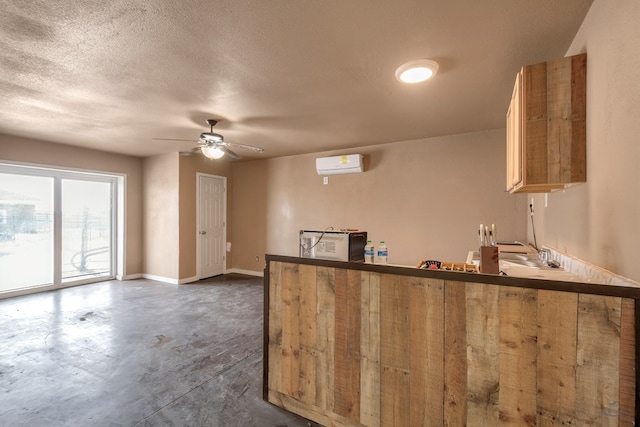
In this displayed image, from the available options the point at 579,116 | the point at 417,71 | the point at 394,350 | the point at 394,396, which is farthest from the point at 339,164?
the point at 394,396

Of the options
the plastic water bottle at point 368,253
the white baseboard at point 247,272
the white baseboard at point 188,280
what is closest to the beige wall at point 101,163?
the white baseboard at point 188,280

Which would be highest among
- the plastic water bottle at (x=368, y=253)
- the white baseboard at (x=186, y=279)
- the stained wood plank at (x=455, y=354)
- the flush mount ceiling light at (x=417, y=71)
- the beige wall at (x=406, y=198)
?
the flush mount ceiling light at (x=417, y=71)

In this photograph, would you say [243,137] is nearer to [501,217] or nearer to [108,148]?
[108,148]

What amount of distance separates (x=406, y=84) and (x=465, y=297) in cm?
198

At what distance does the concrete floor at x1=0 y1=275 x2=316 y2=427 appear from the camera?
1.91m

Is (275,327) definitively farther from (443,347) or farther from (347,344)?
(443,347)

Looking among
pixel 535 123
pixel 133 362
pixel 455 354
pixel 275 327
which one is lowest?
pixel 133 362

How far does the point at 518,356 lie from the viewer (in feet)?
4.16

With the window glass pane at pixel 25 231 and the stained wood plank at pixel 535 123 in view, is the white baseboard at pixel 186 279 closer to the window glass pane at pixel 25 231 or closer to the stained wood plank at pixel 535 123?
the window glass pane at pixel 25 231

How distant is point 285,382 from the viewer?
1.95m

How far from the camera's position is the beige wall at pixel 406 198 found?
4.07 metres

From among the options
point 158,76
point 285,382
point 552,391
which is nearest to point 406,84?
point 158,76

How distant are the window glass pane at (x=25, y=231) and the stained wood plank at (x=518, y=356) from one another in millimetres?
6432

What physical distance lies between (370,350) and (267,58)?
2099mm
